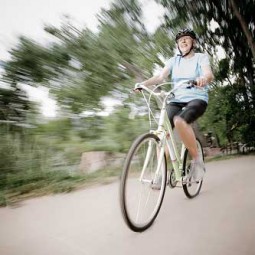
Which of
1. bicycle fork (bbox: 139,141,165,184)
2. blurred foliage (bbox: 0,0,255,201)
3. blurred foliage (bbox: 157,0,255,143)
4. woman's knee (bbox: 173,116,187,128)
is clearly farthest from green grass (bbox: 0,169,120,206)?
blurred foliage (bbox: 157,0,255,143)

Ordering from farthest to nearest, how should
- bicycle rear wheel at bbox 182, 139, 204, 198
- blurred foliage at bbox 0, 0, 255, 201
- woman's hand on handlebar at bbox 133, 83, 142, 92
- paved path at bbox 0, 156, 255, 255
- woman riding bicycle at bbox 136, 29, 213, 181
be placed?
bicycle rear wheel at bbox 182, 139, 204, 198 < woman riding bicycle at bbox 136, 29, 213, 181 < woman's hand on handlebar at bbox 133, 83, 142, 92 < blurred foliage at bbox 0, 0, 255, 201 < paved path at bbox 0, 156, 255, 255

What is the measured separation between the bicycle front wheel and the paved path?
0.05 metres

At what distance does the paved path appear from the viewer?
1139 millimetres

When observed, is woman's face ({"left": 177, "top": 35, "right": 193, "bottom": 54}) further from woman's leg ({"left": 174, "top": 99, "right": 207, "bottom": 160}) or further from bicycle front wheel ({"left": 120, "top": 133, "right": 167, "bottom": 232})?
bicycle front wheel ({"left": 120, "top": 133, "right": 167, "bottom": 232})

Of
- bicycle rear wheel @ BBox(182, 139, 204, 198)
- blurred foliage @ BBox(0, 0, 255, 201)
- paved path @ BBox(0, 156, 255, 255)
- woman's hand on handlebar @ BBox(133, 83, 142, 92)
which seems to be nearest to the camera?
paved path @ BBox(0, 156, 255, 255)

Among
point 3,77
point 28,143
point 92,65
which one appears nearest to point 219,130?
point 92,65

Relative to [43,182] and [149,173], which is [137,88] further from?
[43,182]

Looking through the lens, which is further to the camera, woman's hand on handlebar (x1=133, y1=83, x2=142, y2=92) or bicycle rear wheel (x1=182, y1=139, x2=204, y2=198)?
bicycle rear wheel (x1=182, y1=139, x2=204, y2=198)

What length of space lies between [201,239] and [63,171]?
1.88 ft

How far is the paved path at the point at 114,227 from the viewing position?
114 centimetres

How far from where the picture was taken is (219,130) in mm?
1664

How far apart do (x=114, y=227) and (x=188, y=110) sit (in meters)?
0.58

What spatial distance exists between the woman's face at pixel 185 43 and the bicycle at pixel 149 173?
0.52 feet

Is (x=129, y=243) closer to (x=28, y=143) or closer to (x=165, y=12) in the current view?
(x=28, y=143)
